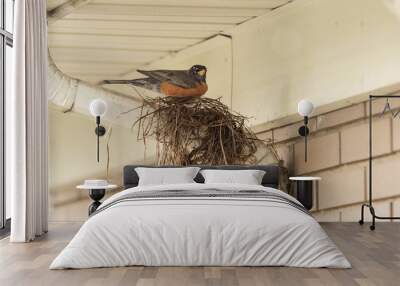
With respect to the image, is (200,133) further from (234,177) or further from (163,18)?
(163,18)

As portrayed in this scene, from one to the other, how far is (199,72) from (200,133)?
0.76 metres

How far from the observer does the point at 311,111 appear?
6.92 metres

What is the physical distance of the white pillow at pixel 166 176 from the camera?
254 inches

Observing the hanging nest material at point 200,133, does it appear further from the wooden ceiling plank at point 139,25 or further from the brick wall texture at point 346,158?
the wooden ceiling plank at point 139,25

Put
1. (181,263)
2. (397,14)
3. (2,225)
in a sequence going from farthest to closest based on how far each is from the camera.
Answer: (397,14) < (2,225) < (181,263)

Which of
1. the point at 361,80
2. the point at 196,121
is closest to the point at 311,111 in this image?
the point at 361,80

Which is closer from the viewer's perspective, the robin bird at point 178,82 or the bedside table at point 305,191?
the bedside table at point 305,191

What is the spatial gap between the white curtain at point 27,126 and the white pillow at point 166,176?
1091 mm

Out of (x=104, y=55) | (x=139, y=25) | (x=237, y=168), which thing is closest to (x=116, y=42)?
(x=104, y=55)

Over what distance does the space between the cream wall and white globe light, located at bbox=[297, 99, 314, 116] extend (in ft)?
5.95

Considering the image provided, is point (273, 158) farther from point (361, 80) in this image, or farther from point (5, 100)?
point (5, 100)

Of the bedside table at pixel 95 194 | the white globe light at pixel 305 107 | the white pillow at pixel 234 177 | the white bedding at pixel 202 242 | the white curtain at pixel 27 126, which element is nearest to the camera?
the white bedding at pixel 202 242

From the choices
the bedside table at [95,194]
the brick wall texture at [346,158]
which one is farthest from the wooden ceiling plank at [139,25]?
the bedside table at [95,194]

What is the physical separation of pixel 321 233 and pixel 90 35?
411 cm
